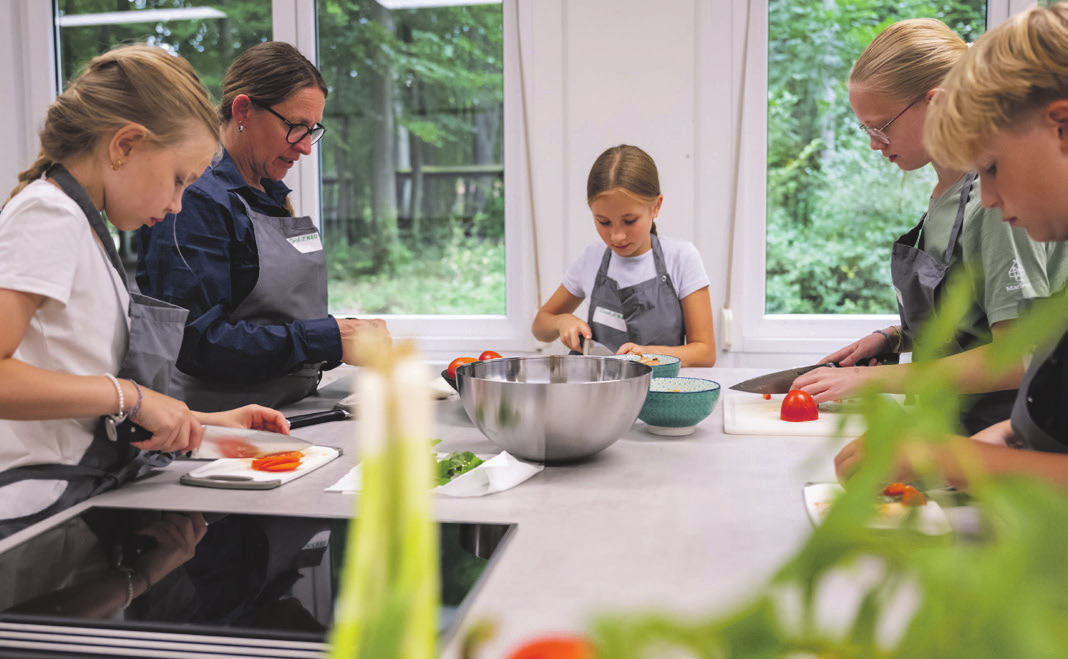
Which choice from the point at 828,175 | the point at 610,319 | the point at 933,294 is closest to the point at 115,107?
the point at 933,294

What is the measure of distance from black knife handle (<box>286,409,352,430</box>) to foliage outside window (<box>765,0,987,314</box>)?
1984 mm

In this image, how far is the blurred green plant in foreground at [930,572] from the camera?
0.62 feet

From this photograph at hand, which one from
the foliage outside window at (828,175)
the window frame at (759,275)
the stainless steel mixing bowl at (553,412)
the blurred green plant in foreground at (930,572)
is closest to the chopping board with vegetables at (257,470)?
the stainless steel mixing bowl at (553,412)

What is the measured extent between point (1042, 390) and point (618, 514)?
0.55 meters

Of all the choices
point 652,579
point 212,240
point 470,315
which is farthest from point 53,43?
point 652,579

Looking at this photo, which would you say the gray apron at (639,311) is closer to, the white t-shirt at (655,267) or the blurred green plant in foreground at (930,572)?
the white t-shirt at (655,267)

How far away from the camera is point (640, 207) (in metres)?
2.48

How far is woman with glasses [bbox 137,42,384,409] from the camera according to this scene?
5.44 ft

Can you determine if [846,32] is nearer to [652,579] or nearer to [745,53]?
[745,53]

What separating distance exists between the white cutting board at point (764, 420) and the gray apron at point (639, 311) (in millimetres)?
871

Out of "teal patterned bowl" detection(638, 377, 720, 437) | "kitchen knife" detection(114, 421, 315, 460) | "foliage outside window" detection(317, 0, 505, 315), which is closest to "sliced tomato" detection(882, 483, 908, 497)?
"teal patterned bowl" detection(638, 377, 720, 437)

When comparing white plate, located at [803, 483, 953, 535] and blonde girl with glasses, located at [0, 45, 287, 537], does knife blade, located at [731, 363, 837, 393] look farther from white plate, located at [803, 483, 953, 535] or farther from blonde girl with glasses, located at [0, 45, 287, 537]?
blonde girl with glasses, located at [0, 45, 287, 537]

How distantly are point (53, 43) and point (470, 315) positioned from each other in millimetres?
2012

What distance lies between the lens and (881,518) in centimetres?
88
